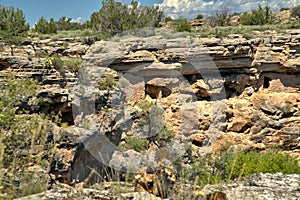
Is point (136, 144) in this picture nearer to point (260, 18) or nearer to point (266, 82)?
point (266, 82)

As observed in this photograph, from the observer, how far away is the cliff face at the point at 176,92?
1187 cm

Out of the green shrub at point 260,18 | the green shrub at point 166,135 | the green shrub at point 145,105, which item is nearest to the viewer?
the green shrub at point 166,135

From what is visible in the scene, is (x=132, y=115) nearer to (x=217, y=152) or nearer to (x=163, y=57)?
(x=163, y=57)

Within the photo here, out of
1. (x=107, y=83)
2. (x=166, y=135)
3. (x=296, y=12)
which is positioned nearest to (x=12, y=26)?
(x=107, y=83)

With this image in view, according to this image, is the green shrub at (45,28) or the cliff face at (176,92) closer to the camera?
the cliff face at (176,92)

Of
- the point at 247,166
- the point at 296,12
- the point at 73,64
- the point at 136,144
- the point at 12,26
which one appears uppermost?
the point at 296,12

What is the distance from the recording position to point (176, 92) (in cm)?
1481

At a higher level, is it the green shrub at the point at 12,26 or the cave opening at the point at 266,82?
the green shrub at the point at 12,26

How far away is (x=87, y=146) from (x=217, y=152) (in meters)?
6.13

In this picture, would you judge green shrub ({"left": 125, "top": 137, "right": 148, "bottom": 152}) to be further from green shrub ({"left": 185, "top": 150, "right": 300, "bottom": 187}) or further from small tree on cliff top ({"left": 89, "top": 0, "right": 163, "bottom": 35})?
small tree on cliff top ({"left": 89, "top": 0, "right": 163, "bottom": 35})

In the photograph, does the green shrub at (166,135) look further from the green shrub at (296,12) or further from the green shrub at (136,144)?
the green shrub at (296,12)

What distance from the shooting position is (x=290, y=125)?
15.3m

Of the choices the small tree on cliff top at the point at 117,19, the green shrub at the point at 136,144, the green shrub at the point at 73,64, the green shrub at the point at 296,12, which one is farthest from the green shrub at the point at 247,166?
the green shrub at the point at 296,12

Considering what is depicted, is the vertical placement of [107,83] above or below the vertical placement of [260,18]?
below
